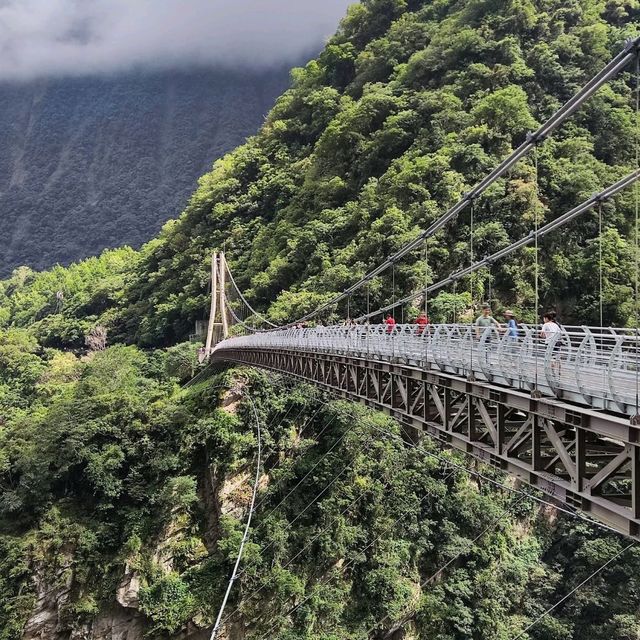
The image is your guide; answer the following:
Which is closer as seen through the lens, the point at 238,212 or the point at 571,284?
the point at 571,284

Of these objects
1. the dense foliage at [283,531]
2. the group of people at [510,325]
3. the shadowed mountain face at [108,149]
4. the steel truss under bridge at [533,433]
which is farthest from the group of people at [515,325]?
the shadowed mountain face at [108,149]

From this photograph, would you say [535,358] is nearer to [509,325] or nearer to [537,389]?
[537,389]

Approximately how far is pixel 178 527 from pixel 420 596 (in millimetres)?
9126

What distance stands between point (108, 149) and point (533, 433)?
16539 cm

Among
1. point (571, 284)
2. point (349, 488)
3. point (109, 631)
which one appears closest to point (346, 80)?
point (571, 284)

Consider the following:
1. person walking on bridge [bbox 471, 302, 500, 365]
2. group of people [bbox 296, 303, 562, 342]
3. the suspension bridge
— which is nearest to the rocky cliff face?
the suspension bridge

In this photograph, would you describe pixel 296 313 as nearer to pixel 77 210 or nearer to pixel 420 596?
pixel 420 596

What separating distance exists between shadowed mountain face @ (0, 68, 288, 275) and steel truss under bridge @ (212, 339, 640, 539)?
125906mm

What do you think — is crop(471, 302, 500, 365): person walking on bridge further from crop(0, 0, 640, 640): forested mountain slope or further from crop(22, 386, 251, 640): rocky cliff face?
crop(22, 386, 251, 640): rocky cliff face

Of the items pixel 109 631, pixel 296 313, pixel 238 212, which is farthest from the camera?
pixel 238 212

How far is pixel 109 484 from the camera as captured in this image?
2378 cm

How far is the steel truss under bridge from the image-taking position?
22.0ft

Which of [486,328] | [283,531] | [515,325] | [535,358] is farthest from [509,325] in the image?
[283,531]

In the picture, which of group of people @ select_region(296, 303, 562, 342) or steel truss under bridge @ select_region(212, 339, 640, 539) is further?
group of people @ select_region(296, 303, 562, 342)
